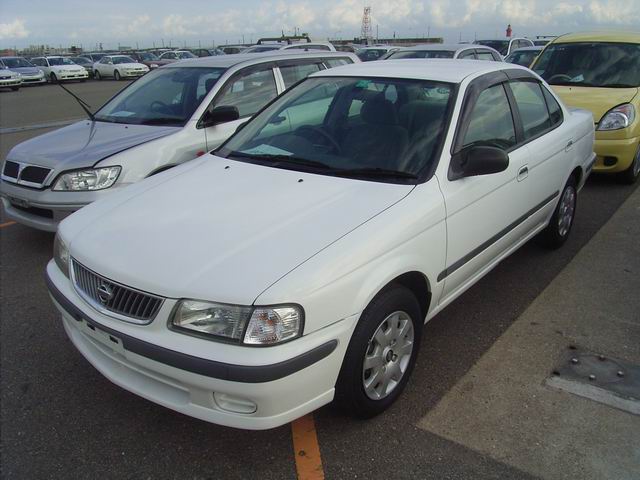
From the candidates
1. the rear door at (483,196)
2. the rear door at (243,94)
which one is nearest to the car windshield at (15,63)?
the rear door at (243,94)

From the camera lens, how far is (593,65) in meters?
7.04

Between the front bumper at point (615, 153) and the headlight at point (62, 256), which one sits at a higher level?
the headlight at point (62, 256)

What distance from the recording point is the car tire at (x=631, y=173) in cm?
642

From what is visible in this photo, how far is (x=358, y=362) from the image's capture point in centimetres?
238

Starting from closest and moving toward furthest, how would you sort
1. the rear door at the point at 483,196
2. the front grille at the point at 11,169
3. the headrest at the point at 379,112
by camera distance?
the rear door at the point at 483,196, the headrest at the point at 379,112, the front grille at the point at 11,169

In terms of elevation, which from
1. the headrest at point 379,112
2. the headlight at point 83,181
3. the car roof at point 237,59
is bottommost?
the headlight at point 83,181

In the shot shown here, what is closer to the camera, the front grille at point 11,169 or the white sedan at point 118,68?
the front grille at point 11,169

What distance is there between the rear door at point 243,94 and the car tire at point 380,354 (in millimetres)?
3061

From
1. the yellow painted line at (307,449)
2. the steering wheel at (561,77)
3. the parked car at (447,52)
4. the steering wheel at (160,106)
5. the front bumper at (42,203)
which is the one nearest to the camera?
the yellow painted line at (307,449)

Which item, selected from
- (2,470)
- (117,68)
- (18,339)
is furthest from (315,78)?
(117,68)

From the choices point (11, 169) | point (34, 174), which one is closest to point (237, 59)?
point (34, 174)

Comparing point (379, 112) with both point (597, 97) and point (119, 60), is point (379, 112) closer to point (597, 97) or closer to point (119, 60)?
point (597, 97)

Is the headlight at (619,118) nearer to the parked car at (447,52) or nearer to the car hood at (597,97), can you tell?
the car hood at (597,97)

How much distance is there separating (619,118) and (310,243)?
17.6ft
